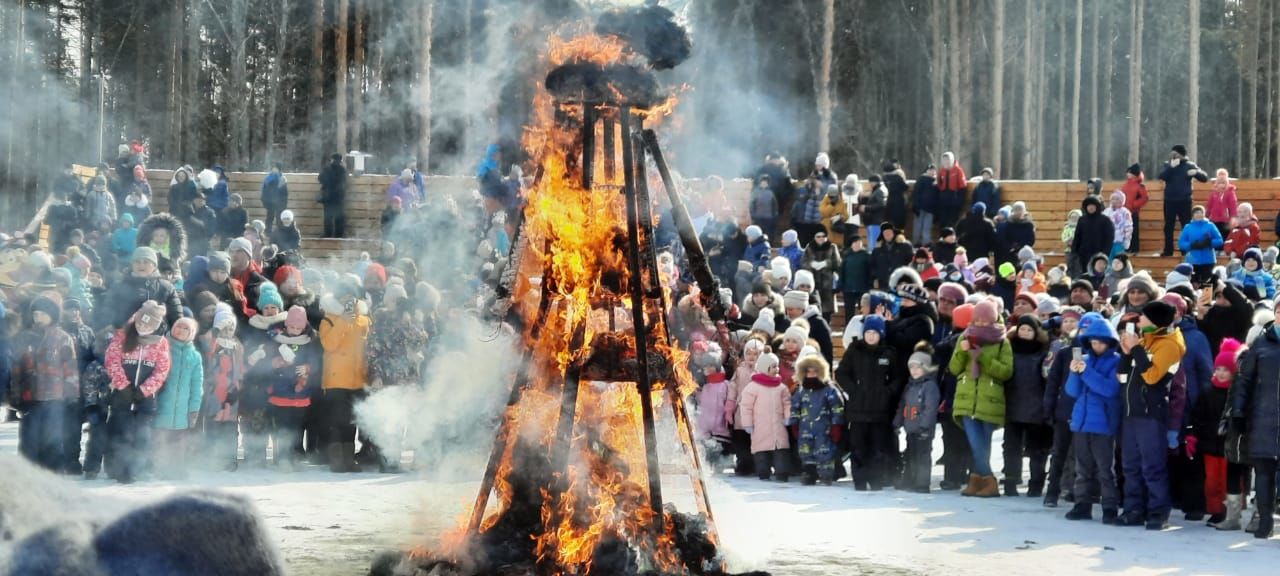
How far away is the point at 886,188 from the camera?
82.9 feet

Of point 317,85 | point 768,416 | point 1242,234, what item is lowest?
point 768,416

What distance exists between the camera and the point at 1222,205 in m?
24.1

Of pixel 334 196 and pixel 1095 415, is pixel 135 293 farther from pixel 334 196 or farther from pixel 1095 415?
Result: pixel 334 196

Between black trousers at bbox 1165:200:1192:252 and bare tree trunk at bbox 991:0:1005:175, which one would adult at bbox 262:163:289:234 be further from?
bare tree trunk at bbox 991:0:1005:175

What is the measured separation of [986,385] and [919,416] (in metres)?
0.68

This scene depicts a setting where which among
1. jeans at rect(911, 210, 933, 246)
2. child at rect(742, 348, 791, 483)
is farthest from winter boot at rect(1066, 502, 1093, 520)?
jeans at rect(911, 210, 933, 246)

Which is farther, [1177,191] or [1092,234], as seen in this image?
[1177,191]

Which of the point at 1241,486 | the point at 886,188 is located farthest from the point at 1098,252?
the point at 1241,486

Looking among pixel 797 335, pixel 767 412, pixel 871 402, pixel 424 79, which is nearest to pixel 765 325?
pixel 797 335

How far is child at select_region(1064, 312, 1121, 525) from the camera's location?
39.5ft

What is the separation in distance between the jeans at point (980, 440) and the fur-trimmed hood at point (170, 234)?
10.1 m

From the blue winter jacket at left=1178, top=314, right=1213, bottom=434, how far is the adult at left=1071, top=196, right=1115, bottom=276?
1102 centimetres

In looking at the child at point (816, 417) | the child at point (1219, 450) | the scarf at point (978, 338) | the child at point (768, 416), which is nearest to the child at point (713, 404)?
the child at point (768, 416)

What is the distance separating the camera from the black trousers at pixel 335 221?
27.5 meters
